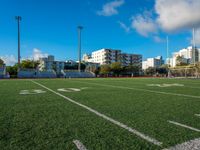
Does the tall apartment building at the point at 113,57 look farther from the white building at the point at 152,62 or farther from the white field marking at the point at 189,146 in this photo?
the white field marking at the point at 189,146

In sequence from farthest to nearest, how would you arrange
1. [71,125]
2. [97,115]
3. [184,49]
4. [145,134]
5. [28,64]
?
1. [184,49]
2. [28,64]
3. [97,115]
4. [71,125]
5. [145,134]

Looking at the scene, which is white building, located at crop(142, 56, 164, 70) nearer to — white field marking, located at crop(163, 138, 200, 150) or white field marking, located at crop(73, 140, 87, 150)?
white field marking, located at crop(163, 138, 200, 150)

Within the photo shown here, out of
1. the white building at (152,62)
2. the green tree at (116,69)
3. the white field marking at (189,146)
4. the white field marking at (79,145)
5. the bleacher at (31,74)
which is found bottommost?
the white field marking at (79,145)

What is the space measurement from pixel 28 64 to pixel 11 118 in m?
82.3

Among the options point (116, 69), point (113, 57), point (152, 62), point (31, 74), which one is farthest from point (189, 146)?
point (152, 62)

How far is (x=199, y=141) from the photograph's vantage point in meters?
2.49

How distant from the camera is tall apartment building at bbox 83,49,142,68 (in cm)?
10619

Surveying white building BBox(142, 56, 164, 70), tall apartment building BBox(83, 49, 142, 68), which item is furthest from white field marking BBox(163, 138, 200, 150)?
white building BBox(142, 56, 164, 70)

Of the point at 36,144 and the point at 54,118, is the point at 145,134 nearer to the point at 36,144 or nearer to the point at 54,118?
the point at 36,144

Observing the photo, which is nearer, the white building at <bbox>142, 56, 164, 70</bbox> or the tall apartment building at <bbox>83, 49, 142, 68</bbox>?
the tall apartment building at <bbox>83, 49, 142, 68</bbox>

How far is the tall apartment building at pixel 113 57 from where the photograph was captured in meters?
106

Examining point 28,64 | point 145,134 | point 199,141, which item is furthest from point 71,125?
point 28,64

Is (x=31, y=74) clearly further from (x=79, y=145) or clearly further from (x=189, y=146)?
(x=189, y=146)

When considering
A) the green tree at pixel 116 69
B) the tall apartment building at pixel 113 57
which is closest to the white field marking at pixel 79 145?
the green tree at pixel 116 69
